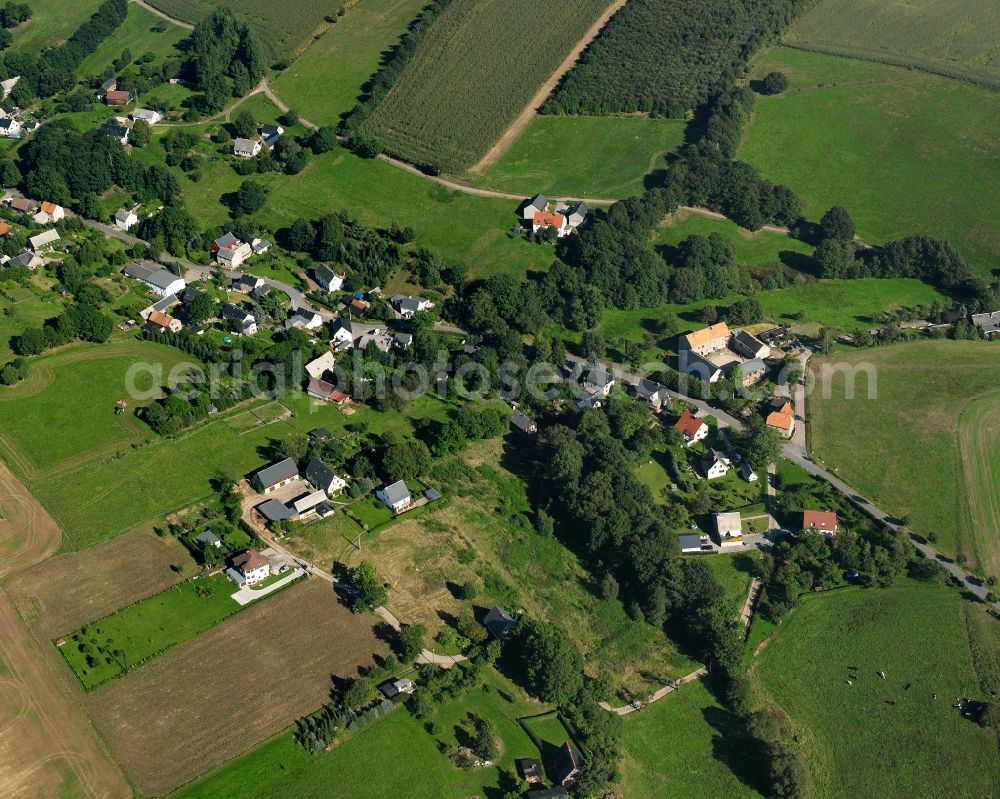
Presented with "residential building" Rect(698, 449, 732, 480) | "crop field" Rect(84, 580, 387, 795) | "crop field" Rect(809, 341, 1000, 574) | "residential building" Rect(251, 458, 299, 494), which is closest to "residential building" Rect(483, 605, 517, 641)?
"crop field" Rect(84, 580, 387, 795)

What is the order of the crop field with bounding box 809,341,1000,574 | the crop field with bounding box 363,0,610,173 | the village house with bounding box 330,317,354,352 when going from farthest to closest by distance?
the crop field with bounding box 363,0,610,173
the village house with bounding box 330,317,354,352
the crop field with bounding box 809,341,1000,574

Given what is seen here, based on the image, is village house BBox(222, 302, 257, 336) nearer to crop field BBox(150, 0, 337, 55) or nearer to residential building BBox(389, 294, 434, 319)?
residential building BBox(389, 294, 434, 319)

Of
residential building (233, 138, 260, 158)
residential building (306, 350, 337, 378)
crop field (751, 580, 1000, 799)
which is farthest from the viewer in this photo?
residential building (233, 138, 260, 158)

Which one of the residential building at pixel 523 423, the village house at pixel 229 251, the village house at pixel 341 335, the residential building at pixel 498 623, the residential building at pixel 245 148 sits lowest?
the residential building at pixel 498 623

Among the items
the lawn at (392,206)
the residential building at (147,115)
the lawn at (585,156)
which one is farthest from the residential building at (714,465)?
the residential building at (147,115)

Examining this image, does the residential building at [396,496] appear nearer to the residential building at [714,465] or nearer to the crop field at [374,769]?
the crop field at [374,769]

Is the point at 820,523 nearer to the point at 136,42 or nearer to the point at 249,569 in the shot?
the point at 249,569
